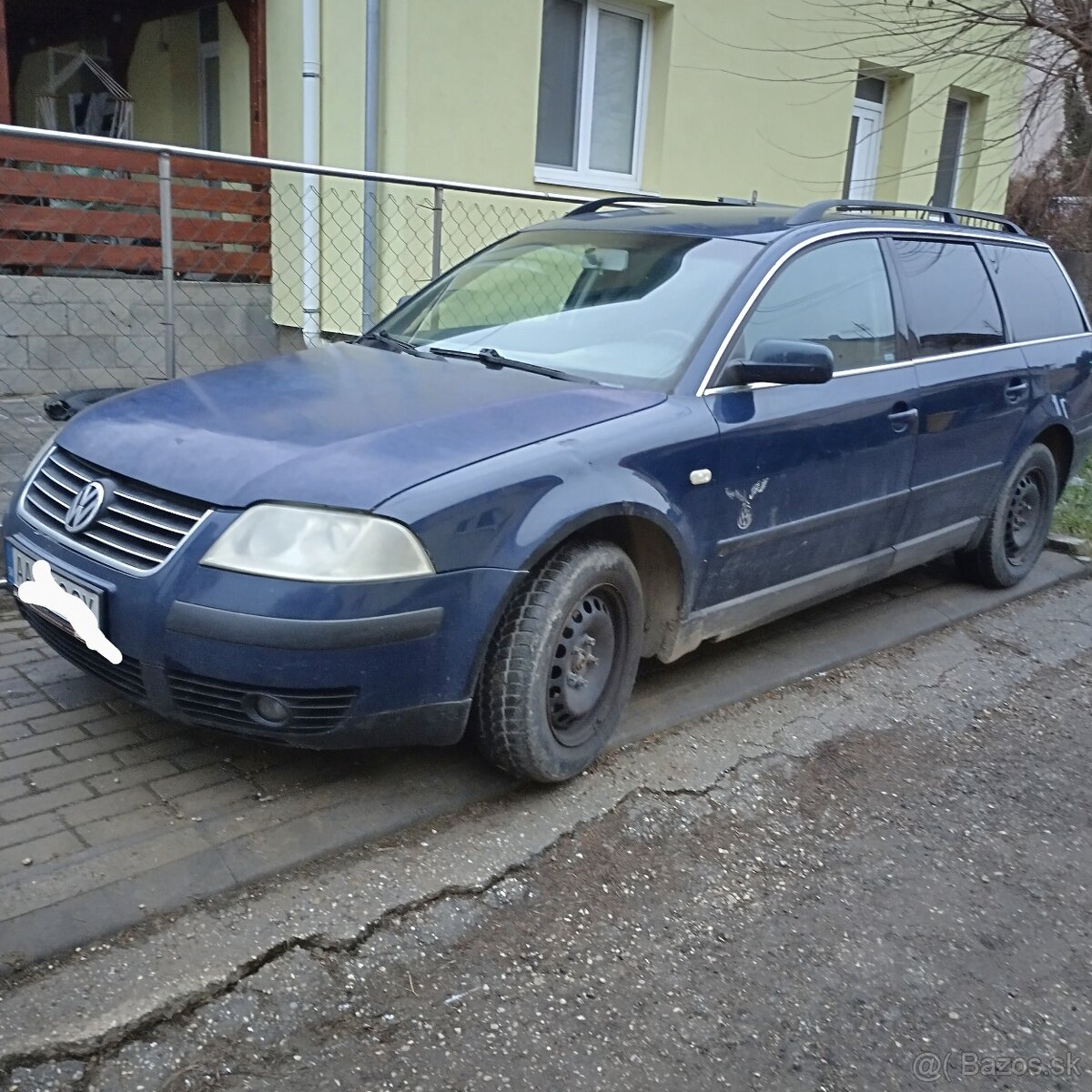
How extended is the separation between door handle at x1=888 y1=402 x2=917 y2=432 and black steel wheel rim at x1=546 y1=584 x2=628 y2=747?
159 cm

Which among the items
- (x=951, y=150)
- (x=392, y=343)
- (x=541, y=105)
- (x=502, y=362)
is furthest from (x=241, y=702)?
(x=951, y=150)

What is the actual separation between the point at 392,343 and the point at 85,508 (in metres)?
1.53

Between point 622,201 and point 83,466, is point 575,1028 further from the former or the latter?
point 622,201

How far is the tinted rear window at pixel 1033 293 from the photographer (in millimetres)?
5473

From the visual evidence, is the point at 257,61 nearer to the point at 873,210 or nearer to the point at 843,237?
the point at 873,210

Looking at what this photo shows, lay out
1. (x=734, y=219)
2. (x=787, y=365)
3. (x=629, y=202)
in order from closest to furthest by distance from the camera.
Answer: (x=787, y=365)
(x=734, y=219)
(x=629, y=202)

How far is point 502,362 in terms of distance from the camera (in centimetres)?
393

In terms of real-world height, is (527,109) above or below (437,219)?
above

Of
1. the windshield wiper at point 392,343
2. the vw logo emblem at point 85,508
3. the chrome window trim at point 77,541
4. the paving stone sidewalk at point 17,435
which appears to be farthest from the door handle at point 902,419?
the paving stone sidewalk at point 17,435

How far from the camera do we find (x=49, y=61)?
11.7 meters

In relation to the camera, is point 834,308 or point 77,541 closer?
point 77,541

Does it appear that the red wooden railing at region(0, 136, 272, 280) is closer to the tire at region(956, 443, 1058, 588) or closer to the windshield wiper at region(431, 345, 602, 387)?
the windshield wiper at region(431, 345, 602, 387)

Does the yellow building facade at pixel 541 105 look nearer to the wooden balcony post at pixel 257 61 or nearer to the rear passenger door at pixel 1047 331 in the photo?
the wooden balcony post at pixel 257 61

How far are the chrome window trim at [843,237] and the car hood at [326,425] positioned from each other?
30 cm
